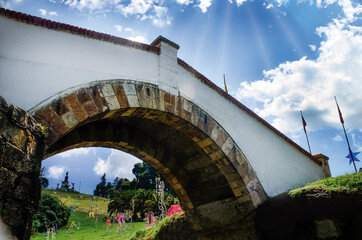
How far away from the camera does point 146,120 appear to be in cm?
557

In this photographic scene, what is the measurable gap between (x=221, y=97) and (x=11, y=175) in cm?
448

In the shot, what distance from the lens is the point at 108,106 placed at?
3945 mm

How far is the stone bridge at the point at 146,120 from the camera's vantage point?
3.24 metres

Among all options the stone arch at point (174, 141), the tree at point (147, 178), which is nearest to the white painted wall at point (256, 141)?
the stone arch at point (174, 141)

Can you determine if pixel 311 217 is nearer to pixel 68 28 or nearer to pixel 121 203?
pixel 68 28

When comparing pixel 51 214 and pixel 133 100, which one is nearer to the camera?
pixel 133 100

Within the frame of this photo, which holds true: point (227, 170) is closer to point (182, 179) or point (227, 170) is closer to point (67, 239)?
point (182, 179)

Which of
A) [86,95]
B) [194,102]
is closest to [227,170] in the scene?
[194,102]

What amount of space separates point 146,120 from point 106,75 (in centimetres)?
169

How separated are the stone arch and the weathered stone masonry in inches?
30.3

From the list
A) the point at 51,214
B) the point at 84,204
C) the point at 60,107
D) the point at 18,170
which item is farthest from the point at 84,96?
the point at 84,204

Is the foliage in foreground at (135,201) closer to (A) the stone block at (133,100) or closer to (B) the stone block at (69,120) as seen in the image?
(A) the stone block at (133,100)

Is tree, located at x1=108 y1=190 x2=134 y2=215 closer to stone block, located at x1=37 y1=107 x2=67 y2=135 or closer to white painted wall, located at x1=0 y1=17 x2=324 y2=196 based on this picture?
white painted wall, located at x1=0 y1=17 x2=324 y2=196

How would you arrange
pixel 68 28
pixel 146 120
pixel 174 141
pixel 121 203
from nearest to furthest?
pixel 68 28 < pixel 146 120 < pixel 174 141 < pixel 121 203
